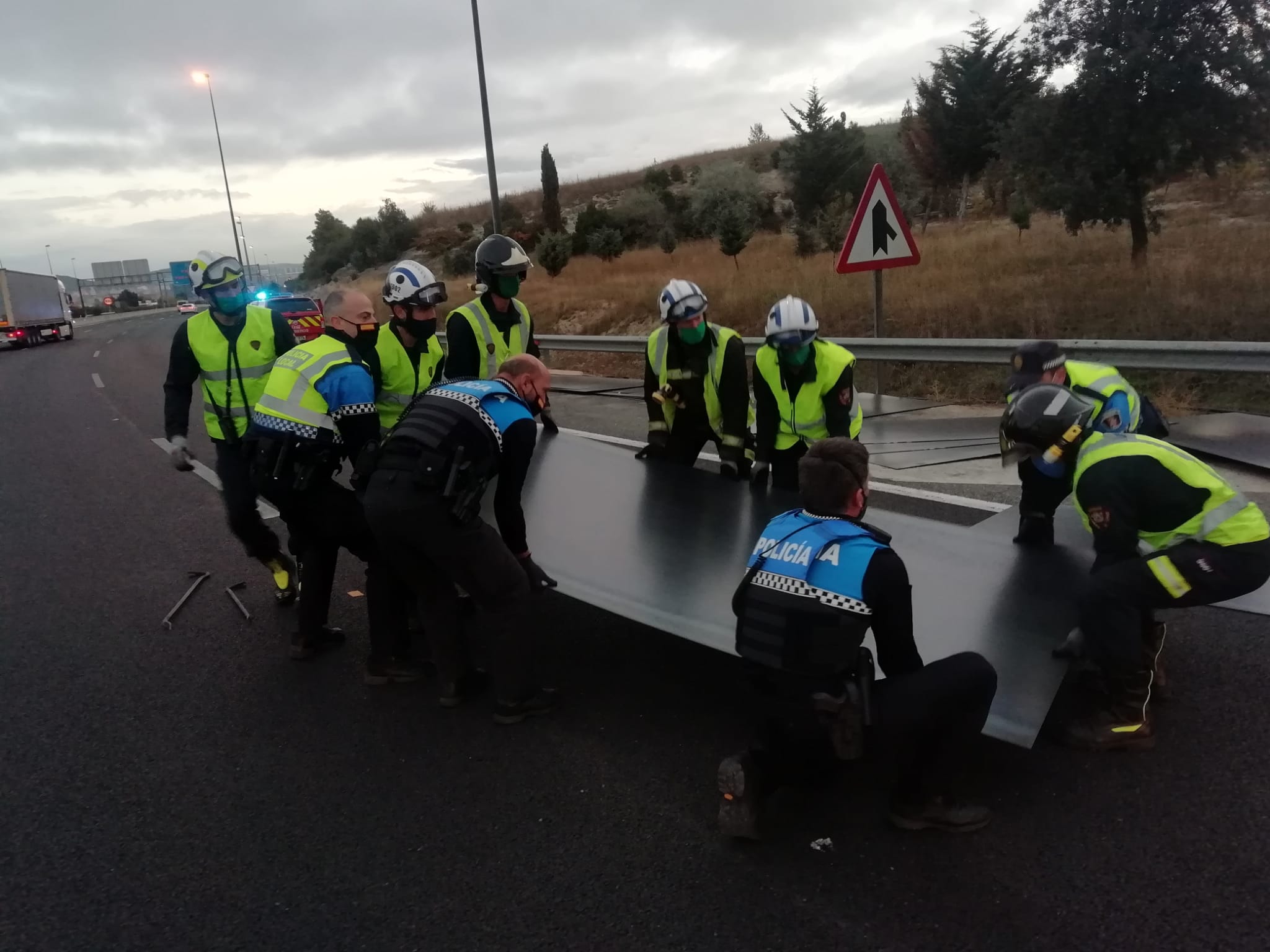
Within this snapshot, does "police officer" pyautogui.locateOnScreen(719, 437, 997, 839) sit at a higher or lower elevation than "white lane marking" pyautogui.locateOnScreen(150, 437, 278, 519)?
higher

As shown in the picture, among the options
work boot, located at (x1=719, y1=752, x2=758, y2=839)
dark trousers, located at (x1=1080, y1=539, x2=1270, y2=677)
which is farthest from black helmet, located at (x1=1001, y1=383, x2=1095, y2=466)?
work boot, located at (x1=719, y1=752, x2=758, y2=839)

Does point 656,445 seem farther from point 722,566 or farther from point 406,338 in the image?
point 722,566

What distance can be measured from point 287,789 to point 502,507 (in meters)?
1.30

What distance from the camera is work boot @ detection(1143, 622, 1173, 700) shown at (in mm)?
3178

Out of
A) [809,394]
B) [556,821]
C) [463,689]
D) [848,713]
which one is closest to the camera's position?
[848,713]

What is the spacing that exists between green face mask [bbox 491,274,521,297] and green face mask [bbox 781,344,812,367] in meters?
1.60

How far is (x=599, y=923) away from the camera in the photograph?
2.51m

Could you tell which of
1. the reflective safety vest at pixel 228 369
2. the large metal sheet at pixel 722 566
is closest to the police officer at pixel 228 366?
the reflective safety vest at pixel 228 369

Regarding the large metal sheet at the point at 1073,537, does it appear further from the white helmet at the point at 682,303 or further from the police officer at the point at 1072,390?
the white helmet at the point at 682,303

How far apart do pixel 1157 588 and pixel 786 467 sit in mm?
2059

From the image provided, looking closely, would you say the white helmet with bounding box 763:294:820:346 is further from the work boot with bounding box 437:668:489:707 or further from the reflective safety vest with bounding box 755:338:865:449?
the work boot with bounding box 437:668:489:707

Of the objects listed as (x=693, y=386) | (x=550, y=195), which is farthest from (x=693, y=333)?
(x=550, y=195)

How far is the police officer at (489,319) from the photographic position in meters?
5.13

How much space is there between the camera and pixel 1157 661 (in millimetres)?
3502
